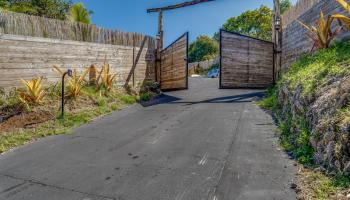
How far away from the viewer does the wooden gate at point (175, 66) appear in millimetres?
10273

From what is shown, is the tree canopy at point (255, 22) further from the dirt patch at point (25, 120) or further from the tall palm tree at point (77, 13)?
the dirt patch at point (25, 120)

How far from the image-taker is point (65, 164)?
388 centimetres

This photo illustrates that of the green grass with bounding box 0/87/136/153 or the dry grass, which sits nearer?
the dry grass

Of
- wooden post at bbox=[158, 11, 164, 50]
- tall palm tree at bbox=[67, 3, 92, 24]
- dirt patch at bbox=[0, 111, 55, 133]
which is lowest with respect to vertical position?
dirt patch at bbox=[0, 111, 55, 133]

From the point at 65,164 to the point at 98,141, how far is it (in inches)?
42.1

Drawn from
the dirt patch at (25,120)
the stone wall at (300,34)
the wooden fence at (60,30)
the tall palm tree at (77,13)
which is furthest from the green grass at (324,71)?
the tall palm tree at (77,13)

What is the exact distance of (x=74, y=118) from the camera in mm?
6355

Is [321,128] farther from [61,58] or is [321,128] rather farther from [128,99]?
[61,58]

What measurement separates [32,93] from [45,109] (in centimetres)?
45

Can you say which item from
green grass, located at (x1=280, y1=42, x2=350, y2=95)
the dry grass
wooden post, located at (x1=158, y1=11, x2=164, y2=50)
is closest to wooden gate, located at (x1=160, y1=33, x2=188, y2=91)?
wooden post, located at (x1=158, y1=11, x2=164, y2=50)

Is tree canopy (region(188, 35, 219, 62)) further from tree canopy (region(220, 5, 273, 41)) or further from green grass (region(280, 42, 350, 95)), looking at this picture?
green grass (region(280, 42, 350, 95))

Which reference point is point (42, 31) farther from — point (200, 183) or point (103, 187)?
point (200, 183)

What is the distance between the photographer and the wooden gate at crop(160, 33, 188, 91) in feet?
33.7

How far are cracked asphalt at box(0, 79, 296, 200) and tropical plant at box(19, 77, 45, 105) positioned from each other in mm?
1391
